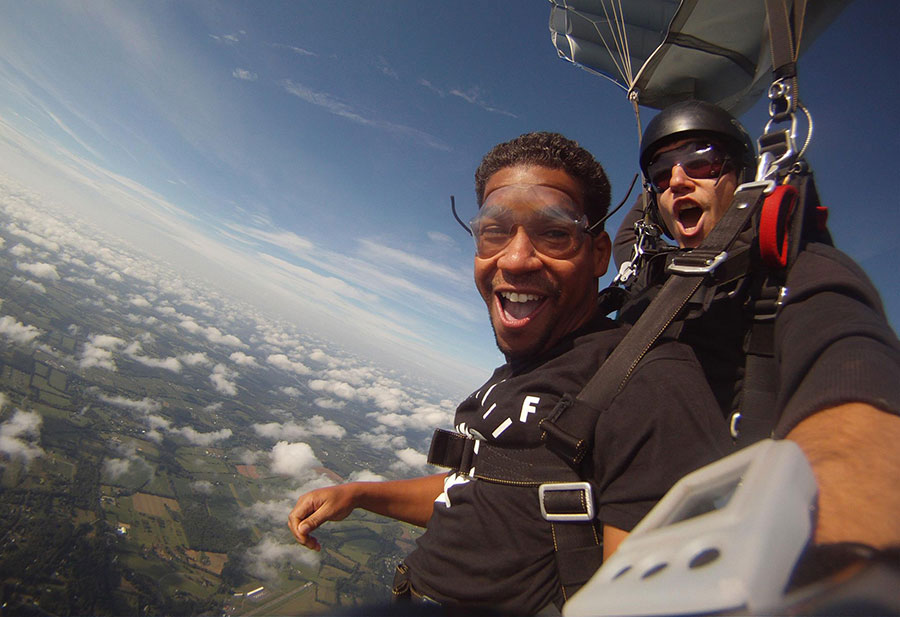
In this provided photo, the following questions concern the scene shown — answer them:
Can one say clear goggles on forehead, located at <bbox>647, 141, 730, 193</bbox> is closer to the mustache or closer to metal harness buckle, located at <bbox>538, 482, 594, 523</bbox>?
the mustache

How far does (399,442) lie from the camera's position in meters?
82.9

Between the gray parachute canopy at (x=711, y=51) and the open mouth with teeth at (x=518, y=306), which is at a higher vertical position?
the gray parachute canopy at (x=711, y=51)

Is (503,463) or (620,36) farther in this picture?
(620,36)

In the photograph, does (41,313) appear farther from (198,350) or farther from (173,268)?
(173,268)

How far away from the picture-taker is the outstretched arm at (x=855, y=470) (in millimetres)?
449

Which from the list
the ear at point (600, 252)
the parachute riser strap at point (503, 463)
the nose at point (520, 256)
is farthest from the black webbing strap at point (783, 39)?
the parachute riser strap at point (503, 463)

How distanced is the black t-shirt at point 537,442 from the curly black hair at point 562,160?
676mm

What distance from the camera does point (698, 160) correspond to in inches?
82.0

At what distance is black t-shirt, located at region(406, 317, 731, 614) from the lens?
0.99 meters

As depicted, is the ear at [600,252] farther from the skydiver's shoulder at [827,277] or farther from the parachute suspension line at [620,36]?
the parachute suspension line at [620,36]

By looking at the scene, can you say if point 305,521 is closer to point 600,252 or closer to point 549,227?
point 549,227

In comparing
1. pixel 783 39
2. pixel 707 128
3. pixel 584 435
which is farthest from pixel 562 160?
pixel 584 435

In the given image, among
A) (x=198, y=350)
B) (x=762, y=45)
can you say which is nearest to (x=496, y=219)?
(x=762, y=45)

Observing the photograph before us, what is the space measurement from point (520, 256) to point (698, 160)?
1276 millimetres
